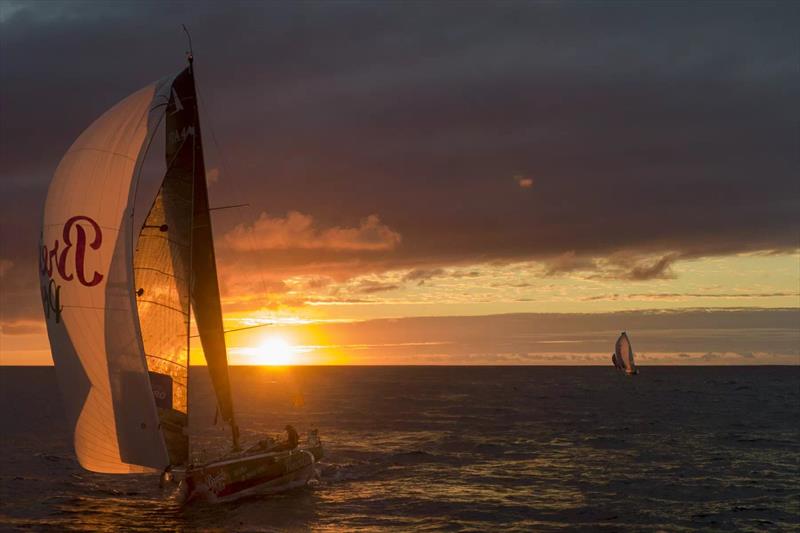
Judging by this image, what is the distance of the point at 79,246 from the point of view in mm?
23484

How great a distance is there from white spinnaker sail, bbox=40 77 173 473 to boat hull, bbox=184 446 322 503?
22.7 ft

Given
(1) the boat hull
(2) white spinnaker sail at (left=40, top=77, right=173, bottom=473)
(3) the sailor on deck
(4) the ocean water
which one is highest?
(2) white spinnaker sail at (left=40, top=77, right=173, bottom=473)

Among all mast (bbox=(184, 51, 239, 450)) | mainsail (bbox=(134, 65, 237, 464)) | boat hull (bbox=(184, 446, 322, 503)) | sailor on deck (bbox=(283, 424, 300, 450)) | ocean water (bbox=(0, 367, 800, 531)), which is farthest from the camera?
sailor on deck (bbox=(283, 424, 300, 450))

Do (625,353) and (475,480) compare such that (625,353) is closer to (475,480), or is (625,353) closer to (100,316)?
(475,480)

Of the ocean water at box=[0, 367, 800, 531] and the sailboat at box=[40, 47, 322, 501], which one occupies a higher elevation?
the sailboat at box=[40, 47, 322, 501]

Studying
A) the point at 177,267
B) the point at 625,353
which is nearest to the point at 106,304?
the point at 177,267

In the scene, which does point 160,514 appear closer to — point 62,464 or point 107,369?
point 107,369

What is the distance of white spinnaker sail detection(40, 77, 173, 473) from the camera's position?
2356 cm

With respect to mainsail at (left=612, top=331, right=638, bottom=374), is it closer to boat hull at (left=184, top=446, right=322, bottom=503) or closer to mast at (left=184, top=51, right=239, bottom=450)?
boat hull at (left=184, top=446, right=322, bottom=503)

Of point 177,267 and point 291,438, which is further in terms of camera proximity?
point 291,438

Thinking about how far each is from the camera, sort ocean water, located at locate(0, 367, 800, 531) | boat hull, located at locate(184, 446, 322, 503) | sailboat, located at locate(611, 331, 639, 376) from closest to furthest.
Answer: boat hull, located at locate(184, 446, 322, 503), ocean water, located at locate(0, 367, 800, 531), sailboat, located at locate(611, 331, 639, 376)

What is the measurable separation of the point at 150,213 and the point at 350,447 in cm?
3024

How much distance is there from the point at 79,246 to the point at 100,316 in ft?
7.02

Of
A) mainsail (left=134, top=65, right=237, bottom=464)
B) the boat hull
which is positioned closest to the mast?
mainsail (left=134, top=65, right=237, bottom=464)
